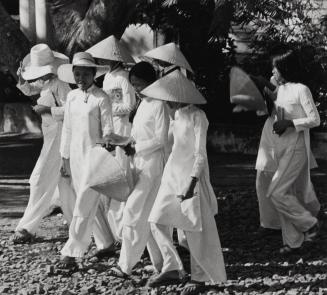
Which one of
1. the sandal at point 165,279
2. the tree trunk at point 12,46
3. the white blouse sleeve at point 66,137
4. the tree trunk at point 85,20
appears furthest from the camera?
the tree trunk at point 12,46

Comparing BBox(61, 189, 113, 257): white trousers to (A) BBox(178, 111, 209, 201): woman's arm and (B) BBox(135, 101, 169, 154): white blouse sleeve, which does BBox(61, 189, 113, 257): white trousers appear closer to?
(B) BBox(135, 101, 169, 154): white blouse sleeve

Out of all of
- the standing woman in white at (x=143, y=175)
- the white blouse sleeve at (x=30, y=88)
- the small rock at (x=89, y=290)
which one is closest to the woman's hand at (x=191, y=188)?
the standing woman in white at (x=143, y=175)

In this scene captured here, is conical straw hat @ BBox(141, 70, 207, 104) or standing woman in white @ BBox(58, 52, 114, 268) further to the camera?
standing woman in white @ BBox(58, 52, 114, 268)

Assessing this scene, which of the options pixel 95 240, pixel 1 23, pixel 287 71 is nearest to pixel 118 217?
pixel 95 240

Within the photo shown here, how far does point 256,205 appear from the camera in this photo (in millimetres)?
9766

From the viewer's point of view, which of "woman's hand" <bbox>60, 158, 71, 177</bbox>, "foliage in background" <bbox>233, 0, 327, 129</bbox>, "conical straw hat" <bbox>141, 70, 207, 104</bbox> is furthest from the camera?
"foliage in background" <bbox>233, 0, 327, 129</bbox>

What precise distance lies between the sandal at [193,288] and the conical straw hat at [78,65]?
2.00m

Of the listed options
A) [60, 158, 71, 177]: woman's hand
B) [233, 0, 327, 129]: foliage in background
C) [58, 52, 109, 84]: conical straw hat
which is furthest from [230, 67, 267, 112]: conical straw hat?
[233, 0, 327, 129]: foliage in background

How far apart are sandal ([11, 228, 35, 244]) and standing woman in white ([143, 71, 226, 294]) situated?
208 centimetres

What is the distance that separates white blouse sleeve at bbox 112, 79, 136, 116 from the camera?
26.7ft

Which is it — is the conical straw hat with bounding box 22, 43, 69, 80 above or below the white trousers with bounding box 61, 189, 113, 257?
above

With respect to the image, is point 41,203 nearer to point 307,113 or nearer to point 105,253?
point 105,253

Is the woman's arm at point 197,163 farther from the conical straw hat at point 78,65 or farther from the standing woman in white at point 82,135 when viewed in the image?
the conical straw hat at point 78,65

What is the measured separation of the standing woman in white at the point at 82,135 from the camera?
280 inches
